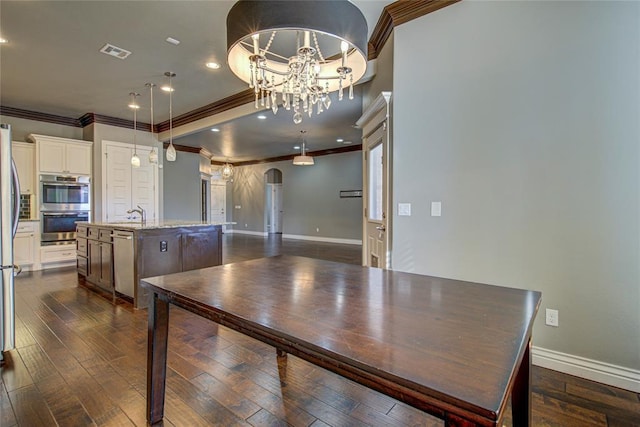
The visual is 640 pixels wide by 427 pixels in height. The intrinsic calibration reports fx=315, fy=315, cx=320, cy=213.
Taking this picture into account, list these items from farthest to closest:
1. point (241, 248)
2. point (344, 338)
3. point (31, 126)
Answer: point (241, 248) < point (31, 126) < point (344, 338)

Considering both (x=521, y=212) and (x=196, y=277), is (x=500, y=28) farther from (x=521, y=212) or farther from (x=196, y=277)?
(x=196, y=277)

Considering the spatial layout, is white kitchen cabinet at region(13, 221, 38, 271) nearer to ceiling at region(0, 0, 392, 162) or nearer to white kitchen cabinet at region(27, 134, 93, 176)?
white kitchen cabinet at region(27, 134, 93, 176)

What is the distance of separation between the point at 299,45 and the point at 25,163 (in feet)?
19.0

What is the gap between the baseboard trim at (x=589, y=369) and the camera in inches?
77.5

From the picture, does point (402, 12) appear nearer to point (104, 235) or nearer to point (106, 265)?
point (104, 235)

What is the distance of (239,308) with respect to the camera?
1.15m

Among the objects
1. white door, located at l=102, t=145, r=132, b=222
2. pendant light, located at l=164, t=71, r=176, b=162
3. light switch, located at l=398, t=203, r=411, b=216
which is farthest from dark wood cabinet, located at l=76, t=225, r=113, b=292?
light switch, located at l=398, t=203, r=411, b=216

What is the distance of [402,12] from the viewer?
9.08 feet

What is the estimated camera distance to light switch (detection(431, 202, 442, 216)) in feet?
8.65

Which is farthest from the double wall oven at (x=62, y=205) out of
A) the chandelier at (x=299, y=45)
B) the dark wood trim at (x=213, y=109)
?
the chandelier at (x=299, y=45)

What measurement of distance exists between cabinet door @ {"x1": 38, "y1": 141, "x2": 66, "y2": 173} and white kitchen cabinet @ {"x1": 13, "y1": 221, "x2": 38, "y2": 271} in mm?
986

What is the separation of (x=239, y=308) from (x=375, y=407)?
1.13 m

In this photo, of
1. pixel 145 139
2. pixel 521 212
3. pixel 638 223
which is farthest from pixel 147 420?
pixel 145 139

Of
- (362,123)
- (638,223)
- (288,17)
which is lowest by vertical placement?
(638,223)
